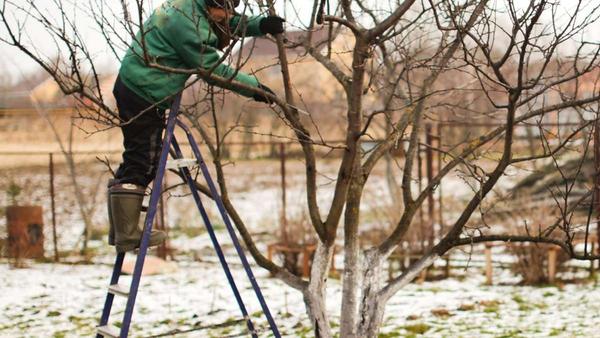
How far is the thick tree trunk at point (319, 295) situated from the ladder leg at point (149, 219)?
0.96 metres

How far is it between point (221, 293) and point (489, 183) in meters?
4.85

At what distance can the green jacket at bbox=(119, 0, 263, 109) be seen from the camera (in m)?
3.48

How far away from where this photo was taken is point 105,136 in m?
14.8

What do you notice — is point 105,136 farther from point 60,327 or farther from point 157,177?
point 157,177

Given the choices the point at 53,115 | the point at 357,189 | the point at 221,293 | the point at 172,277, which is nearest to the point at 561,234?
the point at 221,293

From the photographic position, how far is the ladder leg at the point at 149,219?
340 cm

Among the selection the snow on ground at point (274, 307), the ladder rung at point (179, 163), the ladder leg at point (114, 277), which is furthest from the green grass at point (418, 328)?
the ladder rung at point (179, 163)

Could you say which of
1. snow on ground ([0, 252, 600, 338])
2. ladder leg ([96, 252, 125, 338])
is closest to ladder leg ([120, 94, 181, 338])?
ladder leg ([96, 252, 125, 338])

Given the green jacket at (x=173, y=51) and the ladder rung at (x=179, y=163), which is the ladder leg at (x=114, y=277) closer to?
the ladder rung at (x=179, y=163)

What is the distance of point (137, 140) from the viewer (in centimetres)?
372

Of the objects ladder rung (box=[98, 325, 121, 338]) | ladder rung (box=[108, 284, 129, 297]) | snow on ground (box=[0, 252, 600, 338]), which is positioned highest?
ladder rung (box=[108, 284, 129, 297])

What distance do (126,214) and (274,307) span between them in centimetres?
390

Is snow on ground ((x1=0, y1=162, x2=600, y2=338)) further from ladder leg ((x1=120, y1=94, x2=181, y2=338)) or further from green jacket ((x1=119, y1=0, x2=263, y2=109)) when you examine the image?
green jacket ((x1=119, y1=0, x2=263, y2=109))

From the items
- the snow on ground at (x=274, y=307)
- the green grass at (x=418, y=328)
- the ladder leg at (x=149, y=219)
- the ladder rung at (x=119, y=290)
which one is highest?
the ladder leg at (x=149, y=219)
